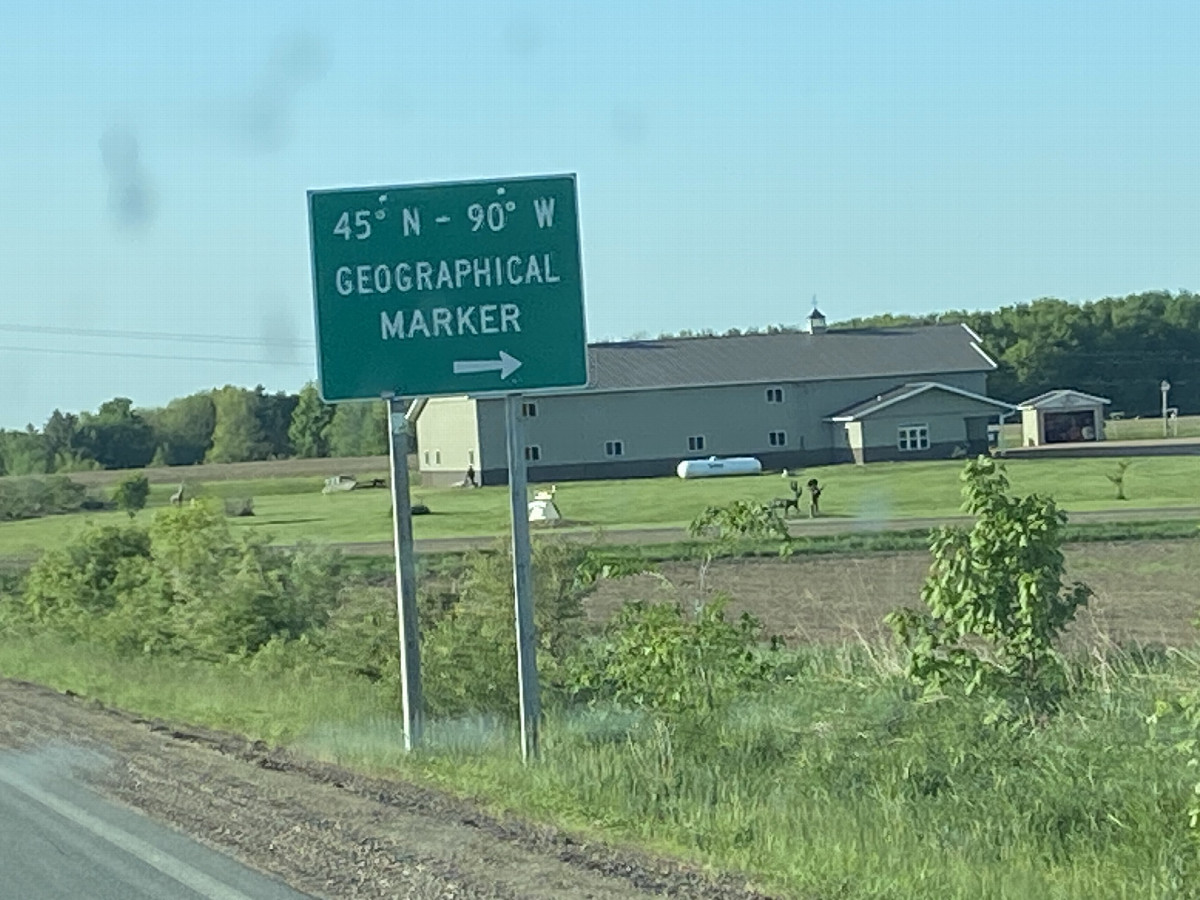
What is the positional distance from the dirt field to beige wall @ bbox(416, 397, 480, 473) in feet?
154

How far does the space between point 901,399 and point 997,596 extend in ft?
254

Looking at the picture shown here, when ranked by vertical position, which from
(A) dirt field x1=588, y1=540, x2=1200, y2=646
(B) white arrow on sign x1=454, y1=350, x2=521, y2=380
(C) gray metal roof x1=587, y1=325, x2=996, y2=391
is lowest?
(A) dirt field x1=588, y1=540, x2=1200, y2=646

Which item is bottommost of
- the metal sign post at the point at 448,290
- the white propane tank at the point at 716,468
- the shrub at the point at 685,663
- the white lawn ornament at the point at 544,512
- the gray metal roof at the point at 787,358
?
the shrub at the point at 685,663

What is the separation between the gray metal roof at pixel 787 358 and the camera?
3637 inches

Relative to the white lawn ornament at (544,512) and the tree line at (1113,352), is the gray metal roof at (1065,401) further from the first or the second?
the white lawn ornament at (544,512)

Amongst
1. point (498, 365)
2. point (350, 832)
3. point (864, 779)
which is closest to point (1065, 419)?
point (498, 365)

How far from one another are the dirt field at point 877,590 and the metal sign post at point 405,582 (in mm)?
6321

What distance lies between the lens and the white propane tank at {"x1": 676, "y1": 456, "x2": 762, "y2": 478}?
281 feet

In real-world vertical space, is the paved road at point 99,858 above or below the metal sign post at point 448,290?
below

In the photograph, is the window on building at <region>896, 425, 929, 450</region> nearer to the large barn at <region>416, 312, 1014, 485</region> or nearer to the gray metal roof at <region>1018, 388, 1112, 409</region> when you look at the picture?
the large barn at <region>416, 312, 1014, 485</region>

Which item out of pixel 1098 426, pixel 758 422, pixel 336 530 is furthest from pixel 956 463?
pixel 336 530

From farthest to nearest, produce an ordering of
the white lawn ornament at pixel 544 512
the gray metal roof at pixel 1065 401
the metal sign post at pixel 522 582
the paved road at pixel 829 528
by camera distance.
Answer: the gray metal roof at pixel 1065 401 < the white lawn ornament at pixel 544 512 < the paved road at pixel 829 528 < the metal sign post at pixel 522 582

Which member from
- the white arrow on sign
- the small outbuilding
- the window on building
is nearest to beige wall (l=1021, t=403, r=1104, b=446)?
the small outbuilding

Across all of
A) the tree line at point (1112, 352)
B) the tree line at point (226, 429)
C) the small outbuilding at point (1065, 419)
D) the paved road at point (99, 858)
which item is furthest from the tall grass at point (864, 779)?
the tree line at point (1112, 352)
